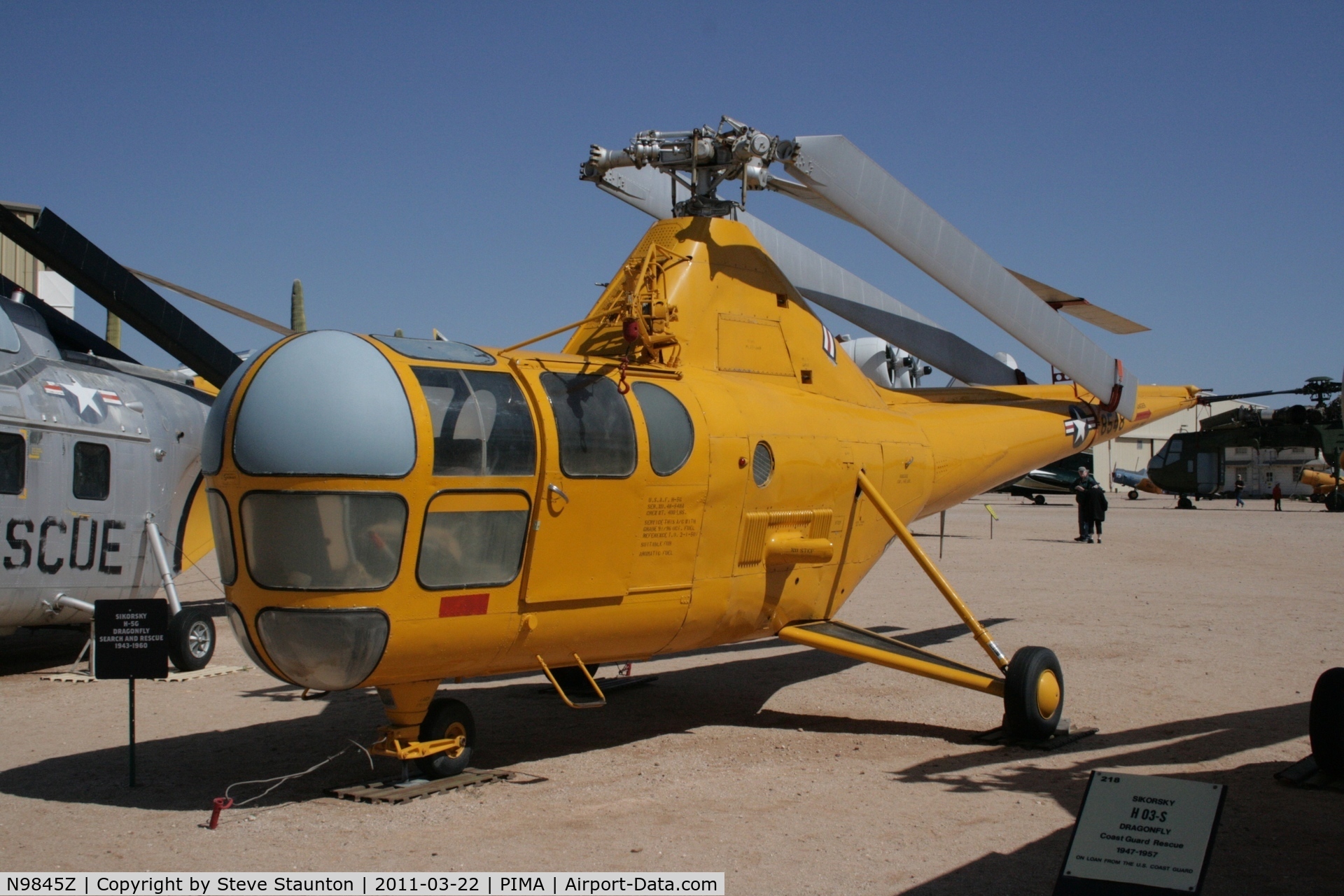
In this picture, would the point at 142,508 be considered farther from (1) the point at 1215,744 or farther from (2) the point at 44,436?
(1) the point at 1215,744

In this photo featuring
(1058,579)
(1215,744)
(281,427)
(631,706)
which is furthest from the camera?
(1058,579)

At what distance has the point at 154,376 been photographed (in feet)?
43.1

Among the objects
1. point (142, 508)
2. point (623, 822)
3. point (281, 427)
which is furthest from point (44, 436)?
point (623, 822)

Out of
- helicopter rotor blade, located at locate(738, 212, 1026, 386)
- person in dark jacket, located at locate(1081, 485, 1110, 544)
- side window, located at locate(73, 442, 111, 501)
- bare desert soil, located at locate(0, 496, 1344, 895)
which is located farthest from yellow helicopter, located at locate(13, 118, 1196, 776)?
person in dark jacket, located at locate(1081, 485, 1110, 544)

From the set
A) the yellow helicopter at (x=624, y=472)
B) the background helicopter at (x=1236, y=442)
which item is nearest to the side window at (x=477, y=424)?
the yellow helicopter at (x=624, y=472)

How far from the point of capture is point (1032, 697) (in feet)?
25.9

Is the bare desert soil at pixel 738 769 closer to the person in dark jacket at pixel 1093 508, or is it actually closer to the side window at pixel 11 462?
the side window at pixel 11 462

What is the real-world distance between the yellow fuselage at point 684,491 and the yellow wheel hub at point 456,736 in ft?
1.57

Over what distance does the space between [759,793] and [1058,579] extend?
13549mm

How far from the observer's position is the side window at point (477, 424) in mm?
6086

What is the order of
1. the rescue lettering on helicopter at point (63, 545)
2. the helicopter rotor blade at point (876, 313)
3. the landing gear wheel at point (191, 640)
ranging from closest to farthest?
1. the rescue lettering on helicopter at point (63, 545)
2. the landing gear wheel at point (191, 640)
3. the helicopter rotor blade at point (876, 313)

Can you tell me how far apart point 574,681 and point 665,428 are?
360 cm

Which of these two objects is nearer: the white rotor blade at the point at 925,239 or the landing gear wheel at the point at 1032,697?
the landing gear wheel at the point at 1032,697

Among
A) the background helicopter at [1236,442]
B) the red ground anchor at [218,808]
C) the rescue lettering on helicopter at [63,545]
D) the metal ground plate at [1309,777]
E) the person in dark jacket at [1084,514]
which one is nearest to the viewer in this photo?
the red ground anchor at [218,808]
